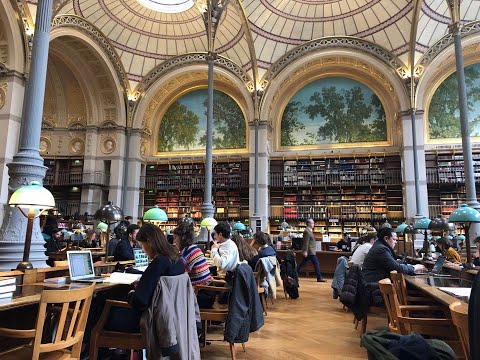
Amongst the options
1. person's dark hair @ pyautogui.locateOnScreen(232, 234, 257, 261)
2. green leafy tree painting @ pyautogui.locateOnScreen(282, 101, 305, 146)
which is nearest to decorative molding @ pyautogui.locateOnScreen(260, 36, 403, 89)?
green leafy tree painting @ pyautogui.locateOnScreen(282, 101, 305, 146)

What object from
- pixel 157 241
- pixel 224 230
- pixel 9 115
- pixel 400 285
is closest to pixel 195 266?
pixel 224 230

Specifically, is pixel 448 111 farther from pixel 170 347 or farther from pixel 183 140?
pixel 170 347

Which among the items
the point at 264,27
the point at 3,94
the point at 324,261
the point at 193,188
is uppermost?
the point at 264,27

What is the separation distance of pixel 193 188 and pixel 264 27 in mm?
7206

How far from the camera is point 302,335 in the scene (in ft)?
14.4

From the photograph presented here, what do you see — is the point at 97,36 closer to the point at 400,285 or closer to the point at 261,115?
the point at 261,115

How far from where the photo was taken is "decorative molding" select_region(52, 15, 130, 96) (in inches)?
485

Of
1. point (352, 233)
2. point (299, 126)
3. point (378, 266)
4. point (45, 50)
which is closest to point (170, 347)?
point (378, 266)

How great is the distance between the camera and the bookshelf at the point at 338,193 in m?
13.9

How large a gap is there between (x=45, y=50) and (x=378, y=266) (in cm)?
512

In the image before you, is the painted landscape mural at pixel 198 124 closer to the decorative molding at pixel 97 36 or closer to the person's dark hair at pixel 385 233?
the decorative molding at pixel 97 36

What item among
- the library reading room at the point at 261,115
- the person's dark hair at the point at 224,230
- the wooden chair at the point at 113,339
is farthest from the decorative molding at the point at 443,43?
the wooden chair at the point at 113,339

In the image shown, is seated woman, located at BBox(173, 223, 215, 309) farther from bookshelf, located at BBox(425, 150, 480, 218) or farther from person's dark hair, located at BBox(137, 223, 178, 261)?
bookshelf, located at BBox(425, 150, 480, 218)

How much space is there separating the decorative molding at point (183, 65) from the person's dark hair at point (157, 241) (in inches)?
524
